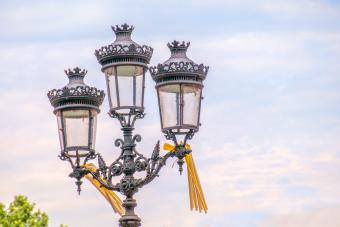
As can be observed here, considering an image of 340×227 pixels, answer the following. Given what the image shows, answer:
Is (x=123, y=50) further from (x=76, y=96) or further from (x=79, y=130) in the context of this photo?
(x=79, y=130)

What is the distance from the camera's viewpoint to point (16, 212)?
30266 millimetres

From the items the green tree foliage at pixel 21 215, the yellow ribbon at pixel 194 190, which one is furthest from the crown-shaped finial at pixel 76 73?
the green tree foliage at pixel 21 215

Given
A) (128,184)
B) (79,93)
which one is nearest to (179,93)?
(128,184)

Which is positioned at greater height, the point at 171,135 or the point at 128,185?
the point at 171,135

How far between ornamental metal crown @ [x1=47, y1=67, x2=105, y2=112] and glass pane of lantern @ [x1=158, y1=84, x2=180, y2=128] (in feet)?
3.57

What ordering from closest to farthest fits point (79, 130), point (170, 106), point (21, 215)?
1. point (170, 106)
2. point (79, 130)
3. point (21, 215)

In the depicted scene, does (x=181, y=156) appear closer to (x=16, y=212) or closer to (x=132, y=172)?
(x=132, y=172)

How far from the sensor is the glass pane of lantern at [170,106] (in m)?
13.4

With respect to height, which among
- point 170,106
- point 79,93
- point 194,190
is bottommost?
point 170,106

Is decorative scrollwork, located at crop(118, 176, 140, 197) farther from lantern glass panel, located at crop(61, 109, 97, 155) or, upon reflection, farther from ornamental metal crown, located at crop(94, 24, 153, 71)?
ornamental metal crown, located at crop(94, 24, 153, 71)

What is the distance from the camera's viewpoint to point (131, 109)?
44.9 feet

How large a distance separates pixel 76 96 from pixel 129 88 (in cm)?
89

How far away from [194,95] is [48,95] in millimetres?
2095

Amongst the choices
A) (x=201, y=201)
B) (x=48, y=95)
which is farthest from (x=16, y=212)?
(x=48, y=95)
